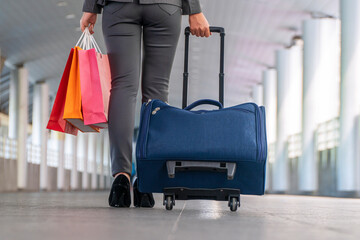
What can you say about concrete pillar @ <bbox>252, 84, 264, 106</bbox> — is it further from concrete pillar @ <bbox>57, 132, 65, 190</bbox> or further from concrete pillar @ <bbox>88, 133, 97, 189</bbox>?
concrete pillar @ <bbox>88, 133, 97, 189</bbox>

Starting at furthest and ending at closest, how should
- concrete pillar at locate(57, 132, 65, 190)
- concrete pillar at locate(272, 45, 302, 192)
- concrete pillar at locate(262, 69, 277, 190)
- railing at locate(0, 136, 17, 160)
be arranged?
concrete pillar at locate(57, 132, 65, 190), concrete pillar at locate(262, 69, 277, 190), concrete pillar at locate(272, 45, 302, 192), railing at locate(0, 136, 17, 160)

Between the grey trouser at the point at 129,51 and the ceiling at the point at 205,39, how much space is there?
1453cm

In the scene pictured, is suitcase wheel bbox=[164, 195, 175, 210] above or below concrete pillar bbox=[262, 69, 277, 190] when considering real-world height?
below

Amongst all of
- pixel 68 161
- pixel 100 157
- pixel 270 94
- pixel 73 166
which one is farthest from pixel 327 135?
pixel 100 157

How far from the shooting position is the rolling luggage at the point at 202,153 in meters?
2.97

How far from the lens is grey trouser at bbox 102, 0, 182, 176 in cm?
338

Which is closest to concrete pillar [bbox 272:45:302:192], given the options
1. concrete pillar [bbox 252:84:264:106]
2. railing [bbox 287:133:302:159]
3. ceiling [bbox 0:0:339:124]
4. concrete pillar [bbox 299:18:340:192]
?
railing [bbox 287:133:302:159]

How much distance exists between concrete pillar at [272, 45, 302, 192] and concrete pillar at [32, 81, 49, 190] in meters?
10.0

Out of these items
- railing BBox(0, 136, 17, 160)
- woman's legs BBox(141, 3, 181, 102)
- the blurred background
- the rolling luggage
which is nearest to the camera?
the rolling luggage

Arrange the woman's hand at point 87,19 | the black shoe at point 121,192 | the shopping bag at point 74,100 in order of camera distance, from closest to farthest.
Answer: the black shoe at point 121,192
the shopping bag at point 74,100
the woman's hand at point 87,19

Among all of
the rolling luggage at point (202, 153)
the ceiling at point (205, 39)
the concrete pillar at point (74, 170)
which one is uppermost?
the ceiling at point (205, 39)

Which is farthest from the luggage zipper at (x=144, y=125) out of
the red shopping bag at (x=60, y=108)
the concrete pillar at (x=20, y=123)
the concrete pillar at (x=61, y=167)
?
the concrete pillar at (x=61, y=167)

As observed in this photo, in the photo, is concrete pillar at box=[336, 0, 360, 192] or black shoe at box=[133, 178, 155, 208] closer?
black shoe at box=[133, 178, 155, 208]

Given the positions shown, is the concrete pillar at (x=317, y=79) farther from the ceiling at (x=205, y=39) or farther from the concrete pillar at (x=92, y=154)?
the concrete pillar at (x=92, y=154)
